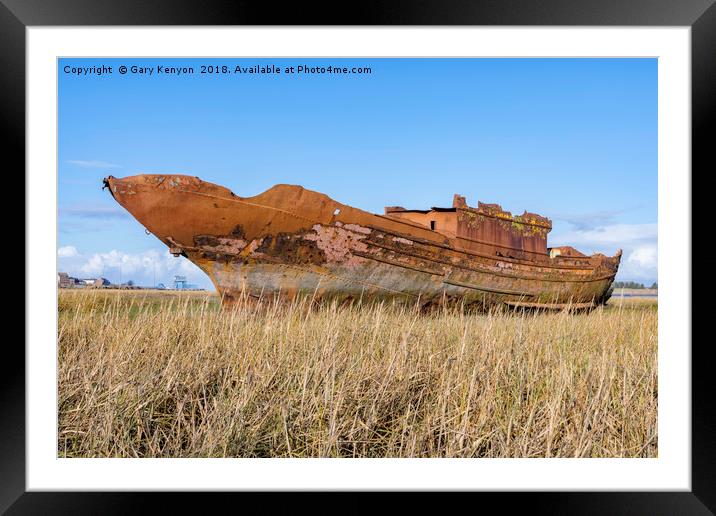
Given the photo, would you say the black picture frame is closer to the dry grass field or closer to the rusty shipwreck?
the dry grass field

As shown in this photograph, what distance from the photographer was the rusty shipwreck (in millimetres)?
8172

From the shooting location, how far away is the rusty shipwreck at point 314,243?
26.8 ft

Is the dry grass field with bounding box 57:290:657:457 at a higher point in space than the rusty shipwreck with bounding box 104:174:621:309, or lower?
lower

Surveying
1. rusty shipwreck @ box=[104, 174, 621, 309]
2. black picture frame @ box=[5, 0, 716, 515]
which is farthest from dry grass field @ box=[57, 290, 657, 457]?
rusty shipwreck @ box=[104, 174, 621, 309]

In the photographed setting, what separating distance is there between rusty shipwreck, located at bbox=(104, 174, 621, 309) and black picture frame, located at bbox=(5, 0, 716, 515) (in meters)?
5.55
